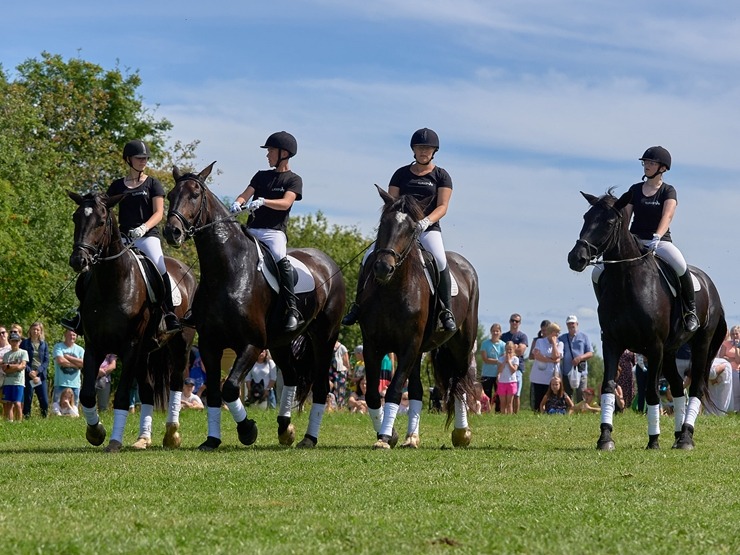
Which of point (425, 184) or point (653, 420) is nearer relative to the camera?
point (425, 184)

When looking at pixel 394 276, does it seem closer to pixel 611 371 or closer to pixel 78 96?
pixel 611 371

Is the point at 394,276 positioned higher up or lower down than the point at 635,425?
higher up

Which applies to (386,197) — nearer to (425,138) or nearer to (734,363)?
(425,138)

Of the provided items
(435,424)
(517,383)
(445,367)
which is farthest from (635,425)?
(517,383)

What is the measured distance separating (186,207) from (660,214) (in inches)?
236

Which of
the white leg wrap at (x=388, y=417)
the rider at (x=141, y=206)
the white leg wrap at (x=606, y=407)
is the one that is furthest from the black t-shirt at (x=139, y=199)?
the white leg wrap at (x=606, y=407)

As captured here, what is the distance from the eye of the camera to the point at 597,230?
14922 mm

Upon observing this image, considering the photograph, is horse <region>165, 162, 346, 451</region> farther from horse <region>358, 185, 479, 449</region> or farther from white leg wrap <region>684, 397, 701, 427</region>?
white leg wrap <region>684, 397, 701, 427</region>

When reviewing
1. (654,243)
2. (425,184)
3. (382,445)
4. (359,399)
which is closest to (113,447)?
(382,445)

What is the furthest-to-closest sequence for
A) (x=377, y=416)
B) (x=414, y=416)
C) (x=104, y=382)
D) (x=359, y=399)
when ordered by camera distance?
(x=359, y=399)
(x=104, y=382)
(x=414, y=416)
(x=377, y=416)

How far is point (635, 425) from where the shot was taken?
65.6 ft

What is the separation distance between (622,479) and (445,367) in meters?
5.62

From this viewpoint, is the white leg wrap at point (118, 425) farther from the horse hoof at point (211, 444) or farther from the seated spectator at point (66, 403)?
the seated spectator at point (66, 403)

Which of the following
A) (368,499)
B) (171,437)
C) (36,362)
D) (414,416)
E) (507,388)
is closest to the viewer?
(368,499)
